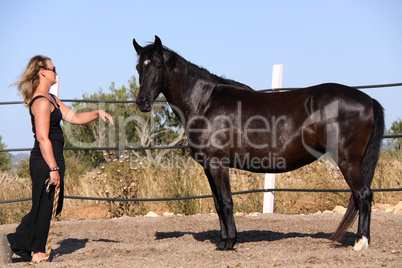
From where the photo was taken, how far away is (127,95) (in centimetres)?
2634

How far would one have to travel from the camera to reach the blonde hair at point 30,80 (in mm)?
3723

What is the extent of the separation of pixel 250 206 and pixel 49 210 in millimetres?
3994

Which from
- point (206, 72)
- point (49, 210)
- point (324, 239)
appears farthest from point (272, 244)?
point (49, 210)

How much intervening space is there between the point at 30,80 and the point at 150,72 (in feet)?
3.72

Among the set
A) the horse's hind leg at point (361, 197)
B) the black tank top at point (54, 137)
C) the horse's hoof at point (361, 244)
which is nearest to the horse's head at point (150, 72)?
the black tank top at point (54, 137)

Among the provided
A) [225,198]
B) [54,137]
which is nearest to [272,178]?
[225,198]

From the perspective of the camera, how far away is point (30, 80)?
12.3 feet

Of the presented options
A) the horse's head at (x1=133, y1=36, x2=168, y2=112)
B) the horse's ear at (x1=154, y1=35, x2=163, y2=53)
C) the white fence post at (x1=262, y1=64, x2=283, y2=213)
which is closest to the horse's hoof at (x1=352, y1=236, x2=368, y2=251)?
the horse's head at (x1=133, y1=36, x2=168, y2=112)

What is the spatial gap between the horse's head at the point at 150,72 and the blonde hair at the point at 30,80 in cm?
94

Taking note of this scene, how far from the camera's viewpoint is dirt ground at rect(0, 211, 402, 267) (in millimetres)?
3598

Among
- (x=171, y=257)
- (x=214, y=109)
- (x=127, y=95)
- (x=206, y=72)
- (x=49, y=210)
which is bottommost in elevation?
(x=171, y=257)

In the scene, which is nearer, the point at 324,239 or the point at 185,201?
the point at 324,239

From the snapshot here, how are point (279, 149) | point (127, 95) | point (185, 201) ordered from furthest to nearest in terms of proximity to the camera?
point (127, 95), point (185, 201), point (279, 149)

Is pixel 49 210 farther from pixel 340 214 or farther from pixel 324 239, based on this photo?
pixel 340 214
